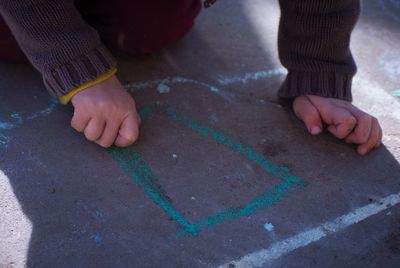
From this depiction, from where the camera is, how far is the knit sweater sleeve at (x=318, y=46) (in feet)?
3.75

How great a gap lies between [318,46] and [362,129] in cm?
22

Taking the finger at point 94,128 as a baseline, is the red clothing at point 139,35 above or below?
above

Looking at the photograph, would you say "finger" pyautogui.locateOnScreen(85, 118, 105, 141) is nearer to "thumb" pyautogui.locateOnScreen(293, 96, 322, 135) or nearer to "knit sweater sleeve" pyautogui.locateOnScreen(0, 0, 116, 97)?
"knit sweater sleeve" pyautogui.locateOnScreen(0, 0, 116, 97)

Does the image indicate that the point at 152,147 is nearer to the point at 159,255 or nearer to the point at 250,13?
the point at 159,255

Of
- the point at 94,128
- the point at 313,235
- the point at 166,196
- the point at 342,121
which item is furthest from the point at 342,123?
the point at 94,128

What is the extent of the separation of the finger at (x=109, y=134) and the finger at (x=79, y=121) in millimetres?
41

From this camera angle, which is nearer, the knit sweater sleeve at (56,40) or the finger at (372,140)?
the knit sweater sleeve at (56,40)

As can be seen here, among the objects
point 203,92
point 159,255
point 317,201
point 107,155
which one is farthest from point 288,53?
point 159,255

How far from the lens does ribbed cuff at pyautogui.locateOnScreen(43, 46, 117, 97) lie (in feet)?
3.28

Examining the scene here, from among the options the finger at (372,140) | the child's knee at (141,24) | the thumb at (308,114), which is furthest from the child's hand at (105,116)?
the finger at (372,140)

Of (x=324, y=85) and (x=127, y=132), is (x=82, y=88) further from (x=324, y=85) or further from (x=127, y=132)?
(x=324, y=85)

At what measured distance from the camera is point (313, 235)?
3.13ft

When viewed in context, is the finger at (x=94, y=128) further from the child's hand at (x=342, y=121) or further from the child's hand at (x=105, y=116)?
the child's hand at (x=342, y=121)

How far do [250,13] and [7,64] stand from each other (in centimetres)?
76
